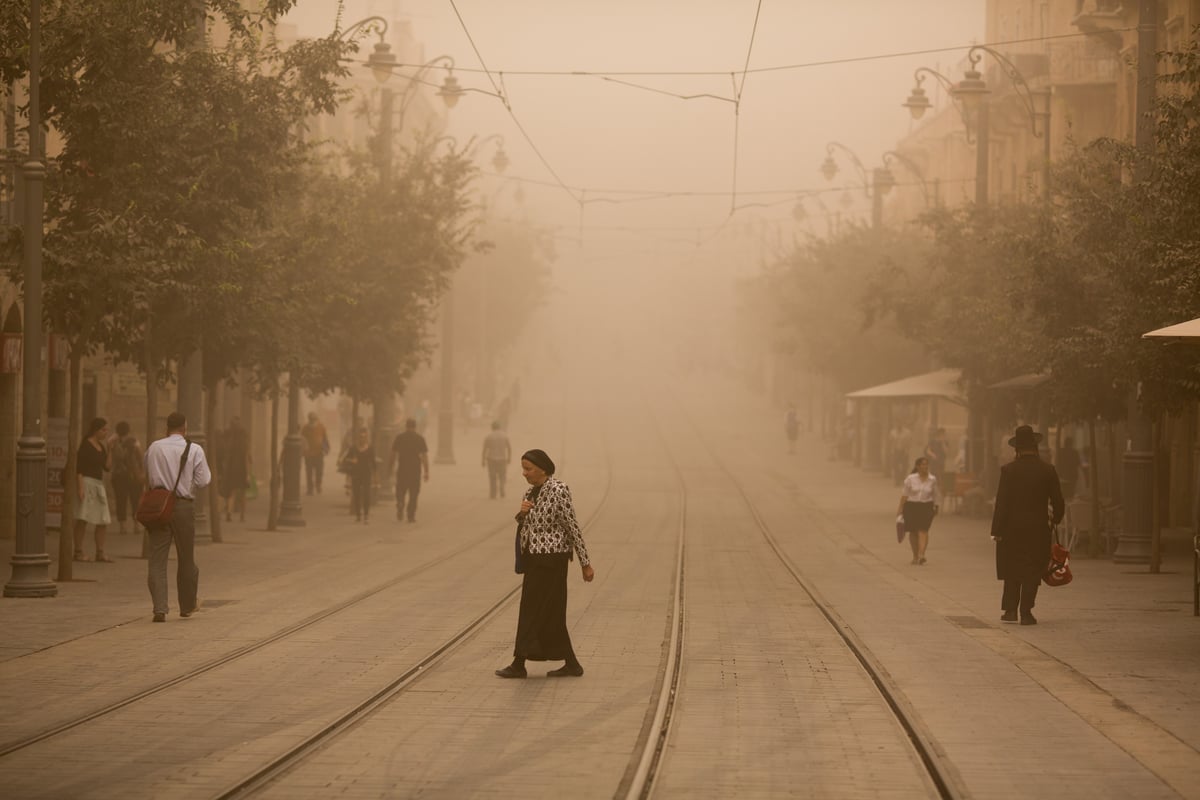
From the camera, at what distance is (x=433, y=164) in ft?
115

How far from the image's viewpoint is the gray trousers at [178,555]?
15.1 metres

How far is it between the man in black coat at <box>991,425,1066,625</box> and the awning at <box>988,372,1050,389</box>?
11347 millimetres

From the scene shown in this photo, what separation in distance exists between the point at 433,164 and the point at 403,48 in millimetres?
63092

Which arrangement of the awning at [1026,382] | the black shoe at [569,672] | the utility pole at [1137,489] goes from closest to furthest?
the black shoe at [569,672]
the utility pole at [1137,489]
the awning at [1026,382]

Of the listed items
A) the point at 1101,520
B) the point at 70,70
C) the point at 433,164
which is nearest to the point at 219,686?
the point at 70,70

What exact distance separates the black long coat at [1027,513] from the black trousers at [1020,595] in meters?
0.10

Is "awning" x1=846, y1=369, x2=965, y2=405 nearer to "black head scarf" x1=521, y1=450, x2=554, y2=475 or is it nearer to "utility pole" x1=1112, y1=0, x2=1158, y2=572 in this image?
"utility pole" x1=1112, y1=0, x2=1158, y2=572

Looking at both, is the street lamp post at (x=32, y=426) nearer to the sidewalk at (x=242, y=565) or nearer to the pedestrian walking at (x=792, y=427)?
the sidewalk at (x=242, y=565)

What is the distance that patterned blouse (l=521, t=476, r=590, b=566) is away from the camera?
1200cm

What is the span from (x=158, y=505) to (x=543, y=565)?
473 centimetres

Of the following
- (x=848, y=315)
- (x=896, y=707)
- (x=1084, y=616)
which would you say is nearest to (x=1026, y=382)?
(x=1084, y=616)

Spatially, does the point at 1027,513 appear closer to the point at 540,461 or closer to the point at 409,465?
the point at 540,461

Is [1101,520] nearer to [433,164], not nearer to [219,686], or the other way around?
[433,164]

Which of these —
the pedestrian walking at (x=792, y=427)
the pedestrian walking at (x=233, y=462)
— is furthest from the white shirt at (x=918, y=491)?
the pedestrian walking at (x=792, y=427)
